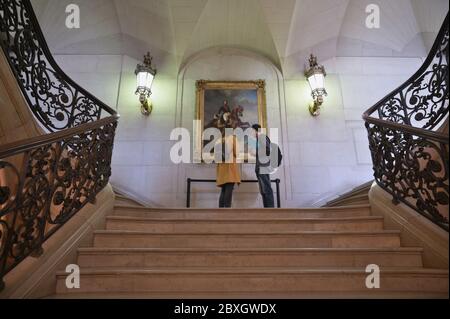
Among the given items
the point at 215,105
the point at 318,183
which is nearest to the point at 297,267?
the point at 318,183

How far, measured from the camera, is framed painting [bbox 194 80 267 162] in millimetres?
5621

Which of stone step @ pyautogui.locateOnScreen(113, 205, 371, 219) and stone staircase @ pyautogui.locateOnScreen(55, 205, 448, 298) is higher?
stone step @ pyautogui.locateOnScreen(113, 205, 371, 219)

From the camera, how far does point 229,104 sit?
576 cm

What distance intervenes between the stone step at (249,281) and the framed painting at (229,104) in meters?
3.71

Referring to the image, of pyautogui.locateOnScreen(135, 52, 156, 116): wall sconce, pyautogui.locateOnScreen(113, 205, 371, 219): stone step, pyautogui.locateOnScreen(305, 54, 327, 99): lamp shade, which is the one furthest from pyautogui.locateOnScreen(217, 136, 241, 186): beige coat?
pyautogui.locateOnScreen(305, 54, 327, 99): lamp shade

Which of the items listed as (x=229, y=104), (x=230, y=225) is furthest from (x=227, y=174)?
(x=229, y=104)

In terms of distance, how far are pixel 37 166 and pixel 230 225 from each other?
64.7 inches

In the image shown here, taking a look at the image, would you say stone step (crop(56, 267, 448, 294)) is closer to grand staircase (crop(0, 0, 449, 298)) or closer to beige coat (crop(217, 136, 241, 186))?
grand staircase (crop(0, 0, 449, 298))

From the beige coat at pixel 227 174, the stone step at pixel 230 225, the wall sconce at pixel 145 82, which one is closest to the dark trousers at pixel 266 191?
the beige coat at pixel 227 174

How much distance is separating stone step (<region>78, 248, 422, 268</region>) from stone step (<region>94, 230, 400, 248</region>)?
0.84 ft

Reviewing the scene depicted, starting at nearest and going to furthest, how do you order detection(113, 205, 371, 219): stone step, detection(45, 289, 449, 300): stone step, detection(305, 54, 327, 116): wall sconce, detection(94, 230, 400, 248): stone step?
1. detection(45, 289, 449, 300): stone step
2. detection(94, 230, 400, 248): stone step
3. detection(113, 205, 371, 219): stone step
4. detection(305, 54, 327, 116): wall sconce

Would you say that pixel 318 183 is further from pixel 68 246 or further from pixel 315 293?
pixel 68 246

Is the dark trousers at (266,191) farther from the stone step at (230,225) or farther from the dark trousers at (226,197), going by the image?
the stone step at (230,225)

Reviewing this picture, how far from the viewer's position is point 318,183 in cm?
524
